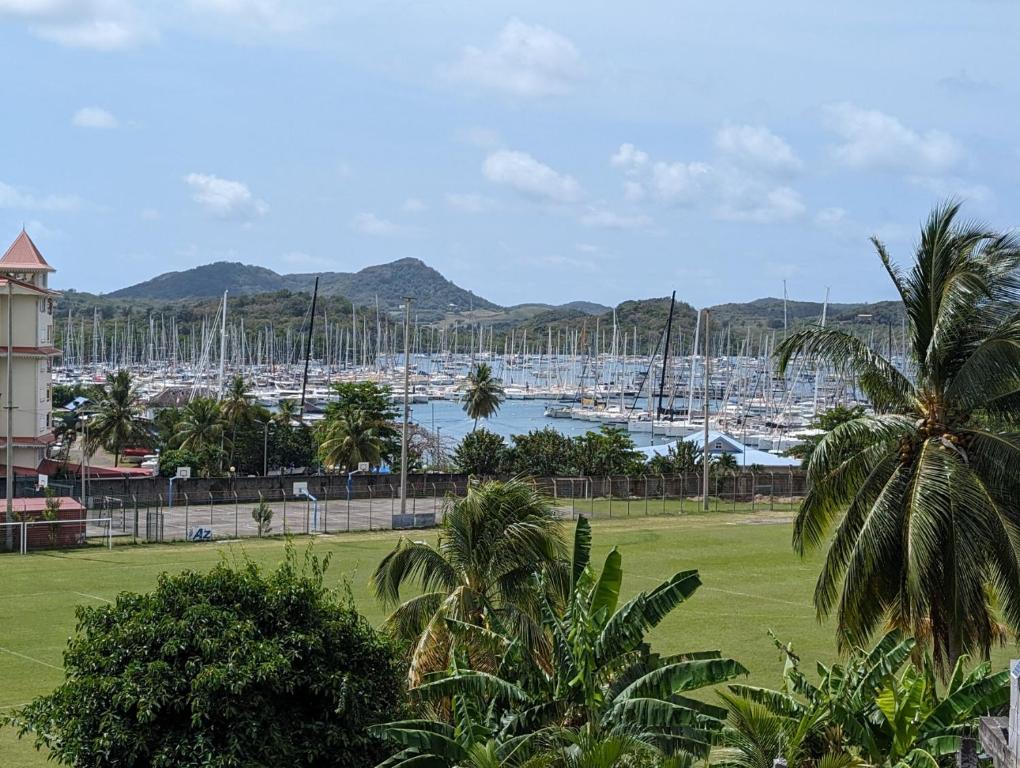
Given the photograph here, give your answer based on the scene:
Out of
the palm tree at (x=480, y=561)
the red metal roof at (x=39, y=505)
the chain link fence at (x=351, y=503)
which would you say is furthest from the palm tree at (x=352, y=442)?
the palm tree at (x=480, y=561)

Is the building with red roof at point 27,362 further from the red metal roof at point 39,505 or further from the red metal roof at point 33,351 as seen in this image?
the red metal roof at point 39,505

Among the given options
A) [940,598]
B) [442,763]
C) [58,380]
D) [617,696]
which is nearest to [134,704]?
[442,763]

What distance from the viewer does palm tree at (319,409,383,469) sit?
2889 inches

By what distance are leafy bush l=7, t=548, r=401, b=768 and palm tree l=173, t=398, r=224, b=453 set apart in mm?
59135

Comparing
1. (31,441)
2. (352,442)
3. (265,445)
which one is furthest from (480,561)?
(265,445)

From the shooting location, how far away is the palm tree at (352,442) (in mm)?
73375

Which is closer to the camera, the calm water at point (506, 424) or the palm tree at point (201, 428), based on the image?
the palm tree at point (201, 428)

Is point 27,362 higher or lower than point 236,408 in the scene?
higher

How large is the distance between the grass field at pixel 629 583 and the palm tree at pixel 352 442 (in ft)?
63.2

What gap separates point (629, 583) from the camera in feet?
134

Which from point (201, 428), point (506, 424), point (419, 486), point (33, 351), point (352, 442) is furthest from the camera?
point (506, 424)

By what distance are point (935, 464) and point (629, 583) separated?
21911mm

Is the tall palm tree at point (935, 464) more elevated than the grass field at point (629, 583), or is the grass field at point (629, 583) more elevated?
the tall palm tree at point (935, 464)

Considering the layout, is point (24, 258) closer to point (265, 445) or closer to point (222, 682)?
point (265, 445)
